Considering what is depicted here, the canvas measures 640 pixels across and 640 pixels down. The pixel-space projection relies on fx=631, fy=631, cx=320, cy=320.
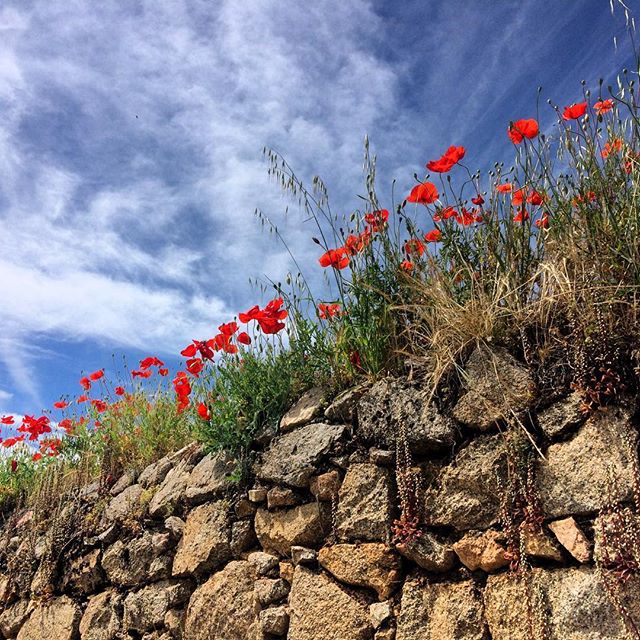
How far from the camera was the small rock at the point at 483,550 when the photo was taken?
225cm

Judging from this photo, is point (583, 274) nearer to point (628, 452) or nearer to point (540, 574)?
Result: point (628, 452)

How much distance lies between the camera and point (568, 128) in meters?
2.87

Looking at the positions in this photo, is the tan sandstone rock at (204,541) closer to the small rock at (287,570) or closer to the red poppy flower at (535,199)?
→ the small rock at (287,570)

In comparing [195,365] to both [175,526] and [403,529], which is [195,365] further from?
[403,529]

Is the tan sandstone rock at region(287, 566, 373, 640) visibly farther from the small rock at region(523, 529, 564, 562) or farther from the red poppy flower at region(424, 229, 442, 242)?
the red poppy flower at region(424, 229, 442, 242)

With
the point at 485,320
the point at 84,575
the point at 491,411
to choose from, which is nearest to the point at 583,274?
the point at 485,320

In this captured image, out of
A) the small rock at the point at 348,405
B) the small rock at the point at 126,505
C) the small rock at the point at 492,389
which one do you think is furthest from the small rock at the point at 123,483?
the small rock at the point at 492,389

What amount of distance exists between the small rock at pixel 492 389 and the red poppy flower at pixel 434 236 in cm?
66

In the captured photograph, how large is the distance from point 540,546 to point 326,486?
1034 millimetres

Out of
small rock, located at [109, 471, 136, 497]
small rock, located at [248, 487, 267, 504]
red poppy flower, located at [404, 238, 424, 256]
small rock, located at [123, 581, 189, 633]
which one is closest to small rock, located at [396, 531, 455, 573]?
small rock, located at [248, 487, 267, 504]

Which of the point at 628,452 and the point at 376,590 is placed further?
the point at 376,590

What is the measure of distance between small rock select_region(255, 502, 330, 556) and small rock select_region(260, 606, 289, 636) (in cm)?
25

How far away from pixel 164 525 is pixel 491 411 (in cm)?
235

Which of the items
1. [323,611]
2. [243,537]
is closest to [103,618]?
[243,537]
